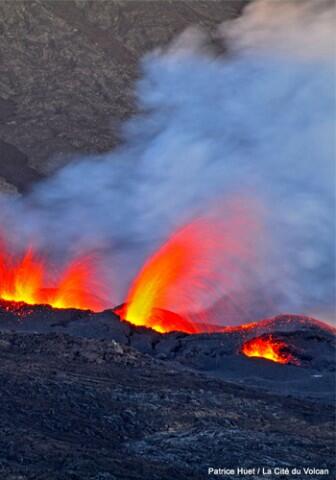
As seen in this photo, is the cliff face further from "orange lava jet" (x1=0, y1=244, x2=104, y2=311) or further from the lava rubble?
the lava rubble

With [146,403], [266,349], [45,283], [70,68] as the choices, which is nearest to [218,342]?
[266,349]

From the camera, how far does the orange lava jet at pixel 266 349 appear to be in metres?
25.2

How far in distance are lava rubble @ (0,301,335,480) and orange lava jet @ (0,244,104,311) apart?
5.43 meters

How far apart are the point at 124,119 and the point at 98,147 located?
3.85 metres

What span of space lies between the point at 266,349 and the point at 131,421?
9.06 meters

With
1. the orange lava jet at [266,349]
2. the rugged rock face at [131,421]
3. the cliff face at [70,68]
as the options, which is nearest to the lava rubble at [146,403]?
the rugged rock face at [131,421]

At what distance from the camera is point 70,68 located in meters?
53.4

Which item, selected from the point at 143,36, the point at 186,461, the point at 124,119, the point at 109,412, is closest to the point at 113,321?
the point at 109,412

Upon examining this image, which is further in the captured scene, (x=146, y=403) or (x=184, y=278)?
(x=184, y=278)

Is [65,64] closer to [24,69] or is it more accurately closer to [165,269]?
[24,69]

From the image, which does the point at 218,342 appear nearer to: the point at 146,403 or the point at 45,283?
the point at 146,403

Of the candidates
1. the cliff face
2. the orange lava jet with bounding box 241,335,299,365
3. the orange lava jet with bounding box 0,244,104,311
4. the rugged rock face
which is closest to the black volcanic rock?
the orange lava jet with bounding box 241,335,299,365

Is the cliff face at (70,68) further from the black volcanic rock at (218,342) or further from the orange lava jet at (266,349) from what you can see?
the orange lava jet at (266,349)

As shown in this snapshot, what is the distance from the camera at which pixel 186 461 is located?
15375mm
